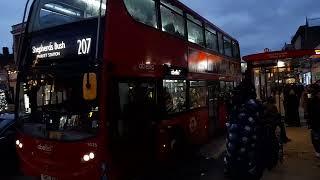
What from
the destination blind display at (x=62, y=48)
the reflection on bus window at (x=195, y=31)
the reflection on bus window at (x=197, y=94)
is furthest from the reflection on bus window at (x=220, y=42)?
the destination blind display at (x=62, y=48)

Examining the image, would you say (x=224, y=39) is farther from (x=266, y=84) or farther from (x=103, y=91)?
(x=103, y=91)

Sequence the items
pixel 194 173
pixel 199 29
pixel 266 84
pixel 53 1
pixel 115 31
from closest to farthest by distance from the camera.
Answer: pixel 115 31
pixel 53 1
pixel 194 173
pixel 199 29
pixel 266 84

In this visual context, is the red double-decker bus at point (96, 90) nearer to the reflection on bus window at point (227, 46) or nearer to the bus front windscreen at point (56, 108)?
the bus front windscreen at point (56, 108)

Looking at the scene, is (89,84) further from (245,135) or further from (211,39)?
(211,39)

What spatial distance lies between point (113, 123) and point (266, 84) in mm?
9764

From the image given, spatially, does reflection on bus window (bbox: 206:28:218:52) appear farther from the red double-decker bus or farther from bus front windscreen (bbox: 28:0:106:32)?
bus front windscreen (bbox: 28:0:106:32)

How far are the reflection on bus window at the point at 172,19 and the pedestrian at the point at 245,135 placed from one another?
426 cm

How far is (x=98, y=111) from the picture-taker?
6.96 m

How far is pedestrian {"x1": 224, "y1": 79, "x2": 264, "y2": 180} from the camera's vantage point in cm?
573

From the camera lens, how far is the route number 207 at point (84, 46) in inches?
286

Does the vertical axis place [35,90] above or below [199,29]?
below

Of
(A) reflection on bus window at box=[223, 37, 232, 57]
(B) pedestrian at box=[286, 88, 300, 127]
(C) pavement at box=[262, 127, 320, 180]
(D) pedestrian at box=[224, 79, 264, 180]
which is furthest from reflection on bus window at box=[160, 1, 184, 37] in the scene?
(B) pedestrian at box=[286, 88, 300, 127]

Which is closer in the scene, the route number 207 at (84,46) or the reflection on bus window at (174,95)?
the route number 207 at (84,46)

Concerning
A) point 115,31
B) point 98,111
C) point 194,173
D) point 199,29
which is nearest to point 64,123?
point 98,111
